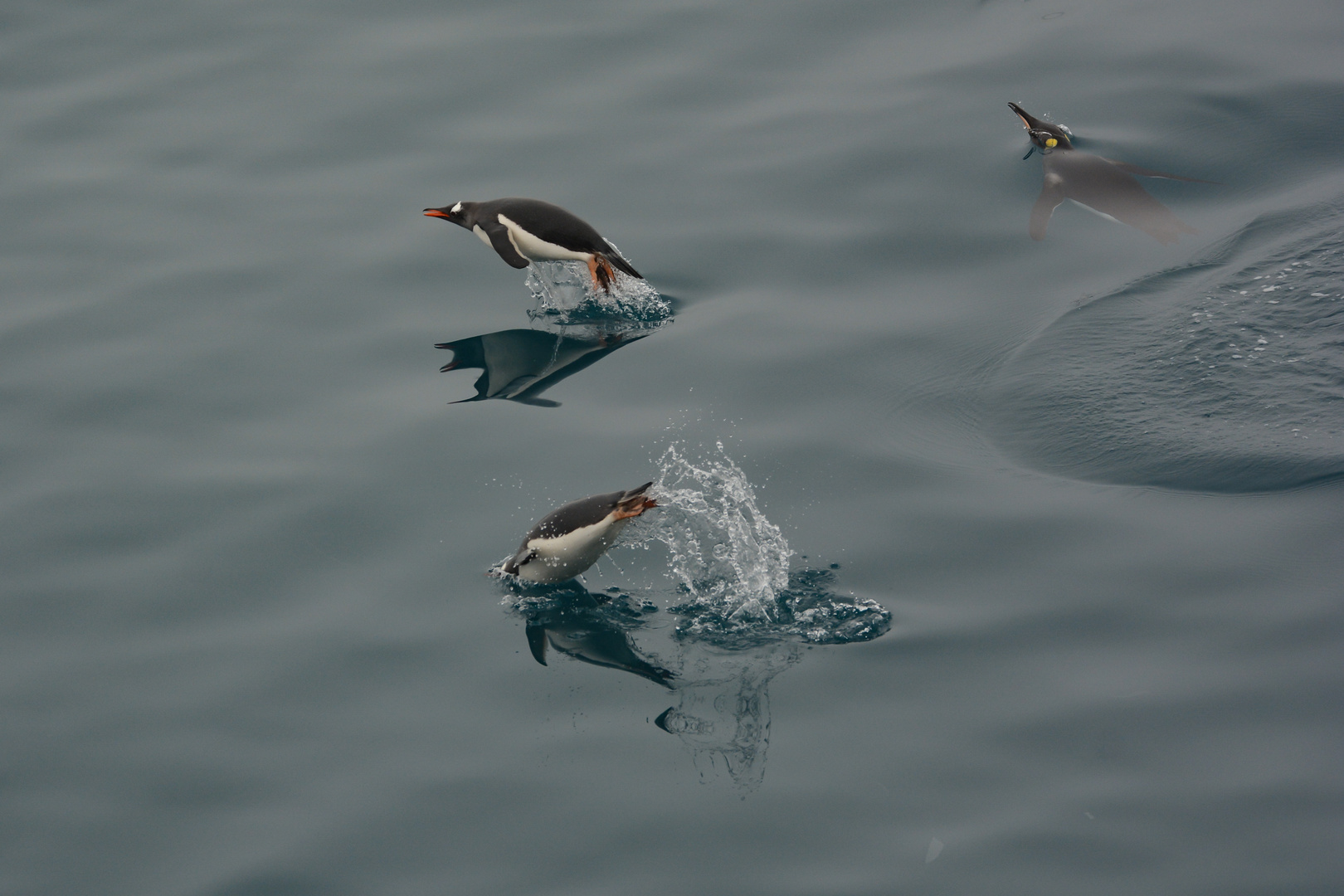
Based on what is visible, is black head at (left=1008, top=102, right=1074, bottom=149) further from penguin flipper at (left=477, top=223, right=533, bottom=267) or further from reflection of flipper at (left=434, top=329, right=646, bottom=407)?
penguin flipper at (left=477, top=223, right=533, bottom=267)

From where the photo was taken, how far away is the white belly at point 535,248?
9391 mm

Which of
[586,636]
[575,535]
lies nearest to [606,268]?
[575,535]

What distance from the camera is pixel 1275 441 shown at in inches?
287

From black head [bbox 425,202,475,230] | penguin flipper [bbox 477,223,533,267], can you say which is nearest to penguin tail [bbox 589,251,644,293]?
penguin flipper [bbox 477,223,533,267]

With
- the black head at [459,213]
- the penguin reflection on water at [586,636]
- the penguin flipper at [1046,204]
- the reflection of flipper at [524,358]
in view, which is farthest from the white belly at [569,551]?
the penguin flipper at [1046,204]

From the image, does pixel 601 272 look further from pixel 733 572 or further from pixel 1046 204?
pixel 1046 204

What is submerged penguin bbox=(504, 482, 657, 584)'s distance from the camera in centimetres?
663

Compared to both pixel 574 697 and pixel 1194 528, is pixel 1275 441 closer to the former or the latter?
pixel 1194 528

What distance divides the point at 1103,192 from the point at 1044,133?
102 cm

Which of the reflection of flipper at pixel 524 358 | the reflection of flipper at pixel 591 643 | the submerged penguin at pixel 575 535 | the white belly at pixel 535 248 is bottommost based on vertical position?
the reflection of flipper at pixel 591 643

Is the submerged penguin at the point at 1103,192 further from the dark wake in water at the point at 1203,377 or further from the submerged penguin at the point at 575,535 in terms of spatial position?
the submerged penguin at the point at 575,535

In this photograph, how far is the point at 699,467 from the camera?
25.0ft

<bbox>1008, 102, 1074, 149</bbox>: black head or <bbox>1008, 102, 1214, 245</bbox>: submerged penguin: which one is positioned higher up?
<bbox>1008, 102, 1074, 149</bbox>: black head

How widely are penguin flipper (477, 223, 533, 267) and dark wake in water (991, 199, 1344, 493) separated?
12.1 feet
